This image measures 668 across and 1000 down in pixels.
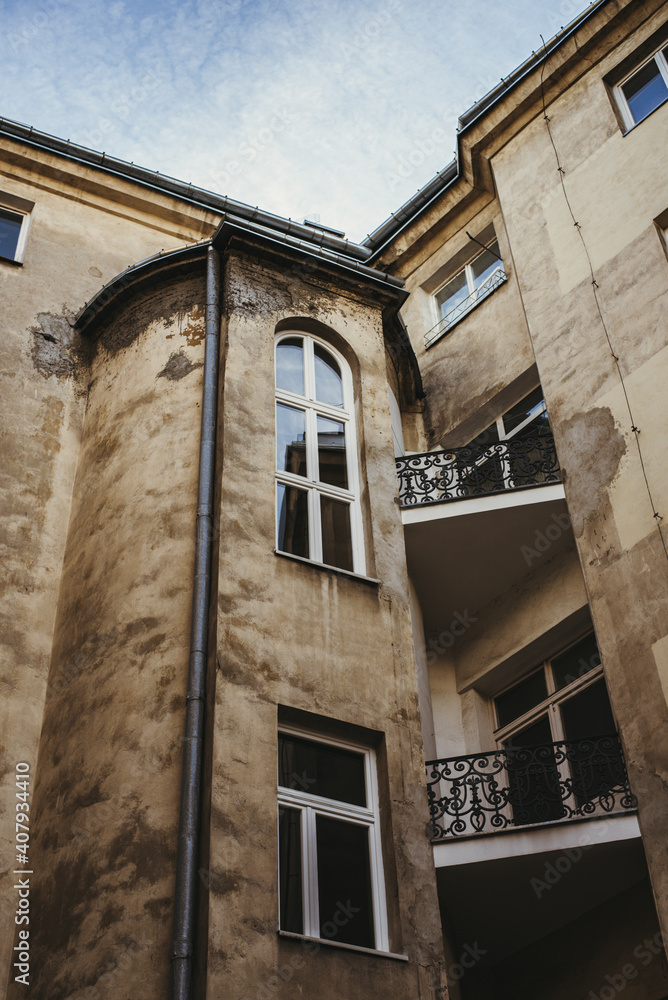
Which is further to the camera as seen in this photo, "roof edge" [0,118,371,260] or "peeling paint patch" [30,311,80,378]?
"roof edge" [0,118,371,260]

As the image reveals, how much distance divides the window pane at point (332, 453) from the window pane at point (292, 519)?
1.85ft

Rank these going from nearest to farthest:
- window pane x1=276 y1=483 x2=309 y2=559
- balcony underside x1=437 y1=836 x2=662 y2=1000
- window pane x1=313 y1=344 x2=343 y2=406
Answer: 1. balcony underside x1=437 y1=836 x2=662 y2=1000
2. window pane x1=276 y1=483 x2=309 y2=559
3. window pane x1=313 y1=344 x2=343 y2=406

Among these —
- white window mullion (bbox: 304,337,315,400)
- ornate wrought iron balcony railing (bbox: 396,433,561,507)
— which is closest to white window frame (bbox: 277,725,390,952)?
Result: ornate wrought iron balcony railing (bbox: 396,433,561,507)

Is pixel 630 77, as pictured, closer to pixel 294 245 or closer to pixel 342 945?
pixel 294 245

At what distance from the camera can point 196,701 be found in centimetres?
960

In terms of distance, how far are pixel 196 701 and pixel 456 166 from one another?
11.4m

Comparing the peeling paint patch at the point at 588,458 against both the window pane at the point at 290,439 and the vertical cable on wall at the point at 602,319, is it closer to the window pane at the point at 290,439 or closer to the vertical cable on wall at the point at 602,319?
the vertical cable on wall at the point at 602,319

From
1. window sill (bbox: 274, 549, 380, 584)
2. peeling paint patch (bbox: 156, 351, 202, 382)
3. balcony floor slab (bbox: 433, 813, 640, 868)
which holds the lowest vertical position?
balcony floor slab (bbox: 433, 813, 640, 868)

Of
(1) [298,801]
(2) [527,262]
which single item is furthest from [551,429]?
(1) [298,801]

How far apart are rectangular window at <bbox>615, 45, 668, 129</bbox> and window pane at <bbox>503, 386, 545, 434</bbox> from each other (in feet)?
13.4

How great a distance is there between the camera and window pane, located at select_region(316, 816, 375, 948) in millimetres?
9125

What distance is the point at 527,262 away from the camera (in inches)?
597

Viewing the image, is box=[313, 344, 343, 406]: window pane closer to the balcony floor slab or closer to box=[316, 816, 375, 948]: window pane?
box=[316, 816, 375, 948]: window pane

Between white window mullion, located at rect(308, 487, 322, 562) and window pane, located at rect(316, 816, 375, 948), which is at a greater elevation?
white window mullion, located at rect(308, 487, 322, 562)
